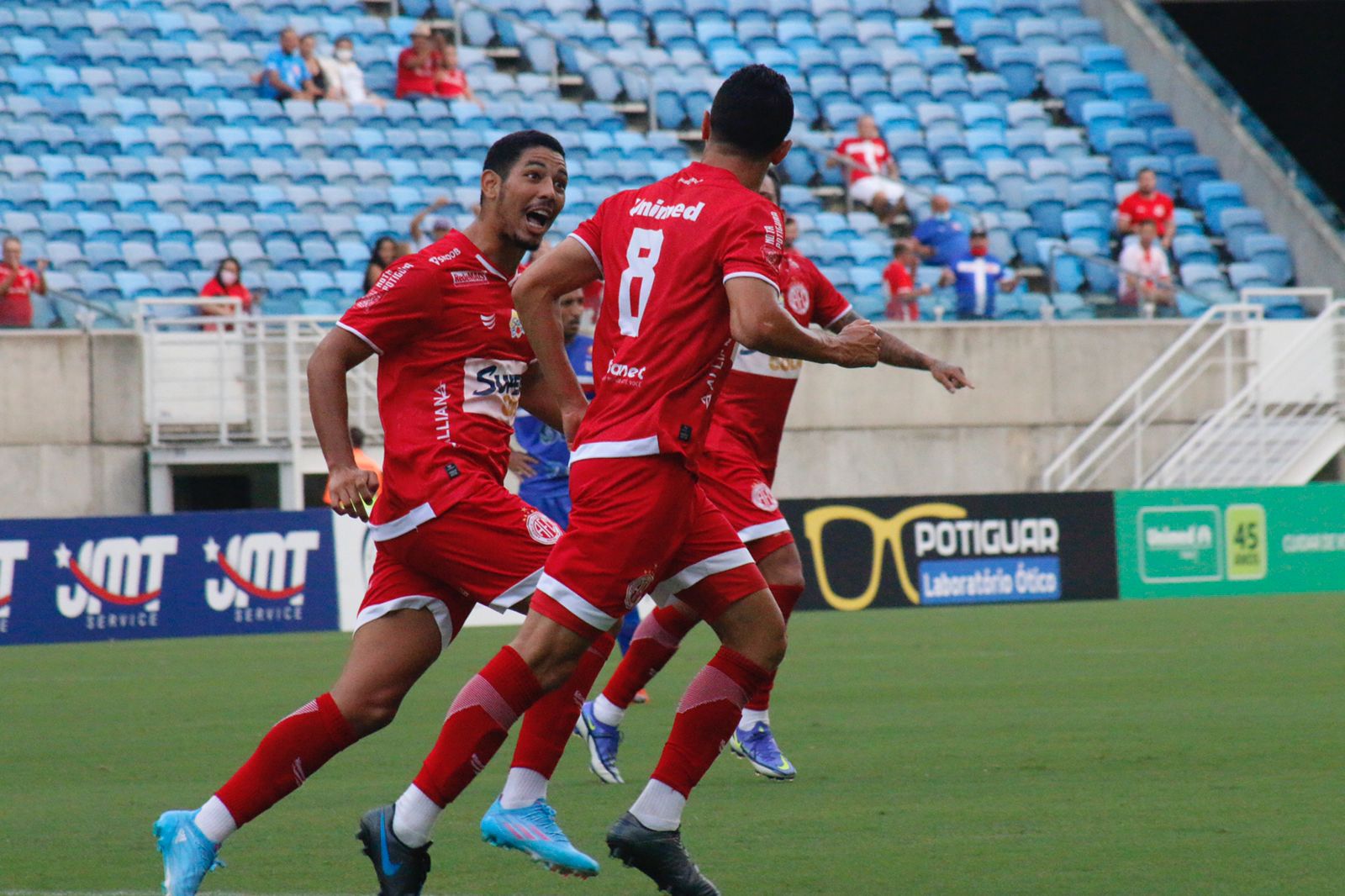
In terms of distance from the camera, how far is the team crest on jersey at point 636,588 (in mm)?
5242

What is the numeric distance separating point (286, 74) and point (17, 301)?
5.73 meters

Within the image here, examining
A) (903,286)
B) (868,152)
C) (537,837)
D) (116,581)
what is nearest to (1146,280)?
(903,286)

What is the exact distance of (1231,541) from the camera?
65.9ft

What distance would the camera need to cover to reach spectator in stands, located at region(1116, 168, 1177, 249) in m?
24.0

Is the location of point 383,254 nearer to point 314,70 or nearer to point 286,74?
point 286,74

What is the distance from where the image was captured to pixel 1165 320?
22422mm

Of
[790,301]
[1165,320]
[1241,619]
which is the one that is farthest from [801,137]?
[790,301]

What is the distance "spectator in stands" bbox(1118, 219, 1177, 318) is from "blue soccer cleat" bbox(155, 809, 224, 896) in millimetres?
18438

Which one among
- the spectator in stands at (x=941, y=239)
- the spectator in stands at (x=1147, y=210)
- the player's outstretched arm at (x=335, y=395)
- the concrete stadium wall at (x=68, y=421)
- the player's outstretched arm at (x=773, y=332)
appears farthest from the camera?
the spectator in stands at (x=1147, y=210)

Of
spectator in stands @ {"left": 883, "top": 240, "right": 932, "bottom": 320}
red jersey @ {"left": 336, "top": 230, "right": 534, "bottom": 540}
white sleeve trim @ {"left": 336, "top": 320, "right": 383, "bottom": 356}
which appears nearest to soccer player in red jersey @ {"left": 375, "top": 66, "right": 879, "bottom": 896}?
red jersey @ {"left": 336, "top": 230, "right": 534, "bottom": 540}

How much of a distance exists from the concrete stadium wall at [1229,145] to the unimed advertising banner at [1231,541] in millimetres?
5504

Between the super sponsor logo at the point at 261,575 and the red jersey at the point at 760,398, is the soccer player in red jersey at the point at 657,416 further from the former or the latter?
the super sponsor logo at the point at 261,575

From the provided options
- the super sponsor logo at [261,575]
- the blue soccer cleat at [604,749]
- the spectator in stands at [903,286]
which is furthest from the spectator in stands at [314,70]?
the blue soccer cleat at [604,749]

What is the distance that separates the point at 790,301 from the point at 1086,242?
17.0 m
